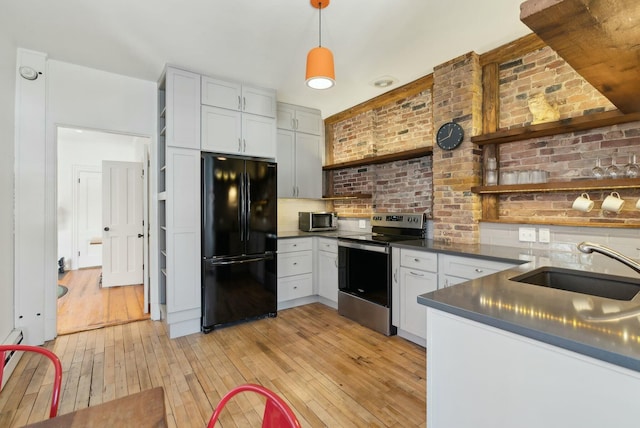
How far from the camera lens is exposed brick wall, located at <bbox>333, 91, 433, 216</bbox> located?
11.7 feet

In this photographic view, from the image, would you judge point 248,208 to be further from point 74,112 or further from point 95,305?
point 95,305

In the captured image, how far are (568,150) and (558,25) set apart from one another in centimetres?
199

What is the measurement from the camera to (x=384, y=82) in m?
3.47

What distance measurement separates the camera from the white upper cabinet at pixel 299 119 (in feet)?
13.7

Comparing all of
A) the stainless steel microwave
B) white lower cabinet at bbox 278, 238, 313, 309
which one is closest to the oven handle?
white lower cabinet at bbox 278, 238, 313, 309

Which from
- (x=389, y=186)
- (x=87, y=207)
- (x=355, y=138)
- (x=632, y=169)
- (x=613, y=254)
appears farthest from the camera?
(x=87, y=207)

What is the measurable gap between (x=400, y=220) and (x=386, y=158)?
77 centimetres

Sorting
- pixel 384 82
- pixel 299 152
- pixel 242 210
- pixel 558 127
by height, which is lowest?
pixel 242 210

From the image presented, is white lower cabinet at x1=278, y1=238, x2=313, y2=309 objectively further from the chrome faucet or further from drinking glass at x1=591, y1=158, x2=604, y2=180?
the chrome faucet

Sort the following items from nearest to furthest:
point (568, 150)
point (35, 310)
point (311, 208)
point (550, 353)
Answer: point (550, 353), point (568, 150), point (35, 310), point (311, 208)

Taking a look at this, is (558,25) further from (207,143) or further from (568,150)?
(207,143)

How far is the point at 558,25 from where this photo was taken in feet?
2.93

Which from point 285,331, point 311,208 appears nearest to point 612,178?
point 285,331

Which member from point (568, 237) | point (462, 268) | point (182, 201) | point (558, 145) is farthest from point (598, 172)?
point (182, 201)
